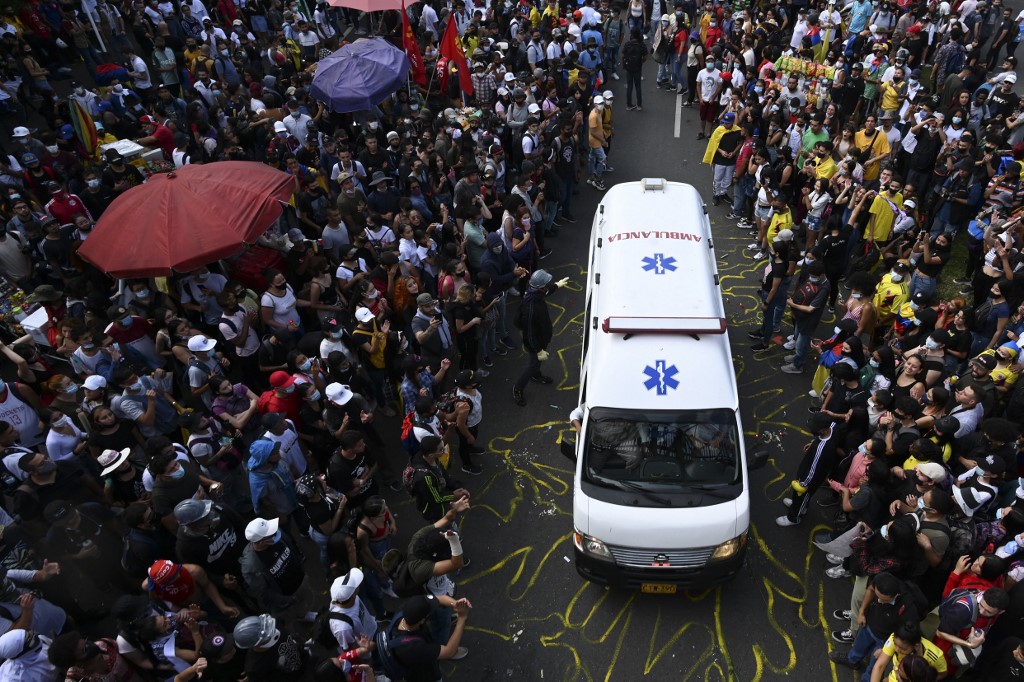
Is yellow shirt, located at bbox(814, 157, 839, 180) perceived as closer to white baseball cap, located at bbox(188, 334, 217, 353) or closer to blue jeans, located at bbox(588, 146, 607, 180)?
blue jeans, located at bbox(588, 146, 607, 180)

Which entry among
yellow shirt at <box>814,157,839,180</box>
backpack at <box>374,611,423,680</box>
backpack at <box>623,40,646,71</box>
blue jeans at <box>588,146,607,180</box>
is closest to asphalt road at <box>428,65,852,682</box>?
backpack at <box>374,611,423,680</box>

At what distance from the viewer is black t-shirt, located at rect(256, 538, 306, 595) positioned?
19.7 feet

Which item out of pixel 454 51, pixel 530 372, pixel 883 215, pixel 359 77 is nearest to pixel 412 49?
pixel 454 51

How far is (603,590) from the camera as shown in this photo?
7371 millimetres

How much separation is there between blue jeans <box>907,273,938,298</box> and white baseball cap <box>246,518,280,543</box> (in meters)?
7.94

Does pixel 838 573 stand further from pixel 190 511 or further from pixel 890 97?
pixel 890 97

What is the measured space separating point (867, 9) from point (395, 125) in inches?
466

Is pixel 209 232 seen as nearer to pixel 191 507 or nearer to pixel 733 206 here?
pixel 191 507

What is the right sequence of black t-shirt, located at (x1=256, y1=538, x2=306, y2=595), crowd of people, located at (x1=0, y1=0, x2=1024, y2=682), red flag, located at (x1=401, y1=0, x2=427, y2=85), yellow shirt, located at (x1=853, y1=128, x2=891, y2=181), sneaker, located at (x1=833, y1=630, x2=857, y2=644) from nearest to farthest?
crowd of people, located at (x1=0, y1=0, x2=1024, y2=682)
black t-shirt, located at (x1=256, y1=538, x2=306, y2=595)
sneaker, located at (x1=833, y1=630, x2=857, y2=644)
yellow shirt, located at (x1=853, y1=128, x2=891, y2=181)
red flag, located at (x1=401, y1=0, x2=427, y2=85)

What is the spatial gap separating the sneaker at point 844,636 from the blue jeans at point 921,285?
4.38 meters

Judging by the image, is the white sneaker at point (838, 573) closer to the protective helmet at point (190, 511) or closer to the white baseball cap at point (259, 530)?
the white baseball cap at point (259, 530)

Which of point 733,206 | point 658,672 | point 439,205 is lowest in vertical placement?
point 658,672

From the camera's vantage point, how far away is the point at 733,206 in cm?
1362

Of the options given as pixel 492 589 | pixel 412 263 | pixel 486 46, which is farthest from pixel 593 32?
pixel 492 589
